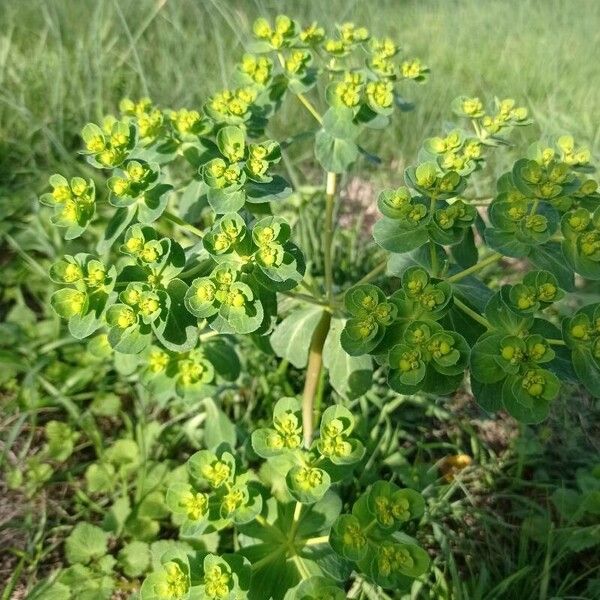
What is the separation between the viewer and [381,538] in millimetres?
1167

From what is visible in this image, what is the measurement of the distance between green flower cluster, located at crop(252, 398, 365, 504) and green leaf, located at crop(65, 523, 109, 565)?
720mm

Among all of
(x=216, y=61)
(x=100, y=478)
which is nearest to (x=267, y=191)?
(x=100, y=478)

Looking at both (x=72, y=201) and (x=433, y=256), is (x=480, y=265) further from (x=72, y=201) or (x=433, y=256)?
(x=72, y=201)

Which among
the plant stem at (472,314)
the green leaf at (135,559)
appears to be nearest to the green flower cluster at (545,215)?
the plant stem at (472,314)

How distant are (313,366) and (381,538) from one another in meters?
0.53

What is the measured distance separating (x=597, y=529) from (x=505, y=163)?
5.02 ft

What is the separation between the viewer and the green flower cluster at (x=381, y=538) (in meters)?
1.13

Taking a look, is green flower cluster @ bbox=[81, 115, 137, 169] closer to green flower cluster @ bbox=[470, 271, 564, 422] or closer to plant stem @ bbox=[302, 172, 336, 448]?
plant stem @ bbox=[302, 172, 336, 448]

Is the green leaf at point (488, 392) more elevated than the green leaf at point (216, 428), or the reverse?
the green leaf at point (488, 392)

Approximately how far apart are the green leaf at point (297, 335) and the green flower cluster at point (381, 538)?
0.43 metres

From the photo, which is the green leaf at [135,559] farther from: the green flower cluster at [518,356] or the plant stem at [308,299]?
the green flower cluster at [518,356]

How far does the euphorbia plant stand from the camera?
1101 mm

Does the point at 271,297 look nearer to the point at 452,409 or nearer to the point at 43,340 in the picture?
the point at 452,409

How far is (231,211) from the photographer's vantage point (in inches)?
46.6
